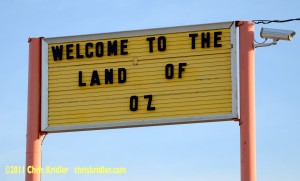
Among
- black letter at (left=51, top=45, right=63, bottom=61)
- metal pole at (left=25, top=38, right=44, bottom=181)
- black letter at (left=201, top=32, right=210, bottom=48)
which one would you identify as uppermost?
black letter at (left=201, top=32, right=210, bottom=48)

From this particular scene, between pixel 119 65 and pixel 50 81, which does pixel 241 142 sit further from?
pixel 50 81

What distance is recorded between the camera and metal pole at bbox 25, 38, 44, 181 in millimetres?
16219

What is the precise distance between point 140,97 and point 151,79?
385 mm

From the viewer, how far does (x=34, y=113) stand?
1650 cm

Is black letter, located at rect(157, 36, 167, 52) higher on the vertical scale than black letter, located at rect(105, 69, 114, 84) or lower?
higher

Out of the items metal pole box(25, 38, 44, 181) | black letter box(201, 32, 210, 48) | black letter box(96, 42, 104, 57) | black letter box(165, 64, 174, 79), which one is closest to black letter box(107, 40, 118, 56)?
black letter box(96, 42, 104, 57)

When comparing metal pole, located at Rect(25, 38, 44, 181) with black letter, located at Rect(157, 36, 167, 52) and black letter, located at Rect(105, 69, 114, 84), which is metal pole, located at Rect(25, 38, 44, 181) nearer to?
black letter, located at Rect(105, 69, 114, 84)

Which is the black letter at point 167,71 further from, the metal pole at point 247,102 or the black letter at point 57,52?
the black letter at point 57,52

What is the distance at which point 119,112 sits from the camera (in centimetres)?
1611

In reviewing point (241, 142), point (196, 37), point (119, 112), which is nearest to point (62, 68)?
point (119, 112)

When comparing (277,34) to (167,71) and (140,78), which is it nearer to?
(167,71)

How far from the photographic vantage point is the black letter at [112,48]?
16.4 metres

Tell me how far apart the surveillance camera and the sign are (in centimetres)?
58

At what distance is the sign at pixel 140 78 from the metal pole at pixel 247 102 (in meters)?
0.17
